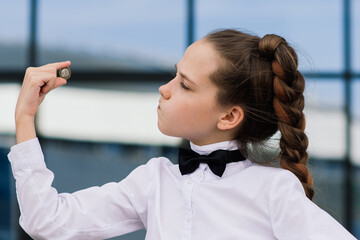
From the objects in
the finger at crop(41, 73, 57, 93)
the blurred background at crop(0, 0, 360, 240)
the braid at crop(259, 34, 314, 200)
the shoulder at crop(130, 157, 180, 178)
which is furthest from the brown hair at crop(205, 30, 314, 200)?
the blurred background at crop(0, 0, 360, 240)

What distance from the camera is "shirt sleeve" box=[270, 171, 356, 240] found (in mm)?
1051

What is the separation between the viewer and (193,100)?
1155 millimetres

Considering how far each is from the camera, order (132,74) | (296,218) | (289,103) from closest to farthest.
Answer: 1. (296,218)
2. (289,103)
3. (132,74)

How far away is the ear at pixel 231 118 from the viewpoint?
1181 millimetres

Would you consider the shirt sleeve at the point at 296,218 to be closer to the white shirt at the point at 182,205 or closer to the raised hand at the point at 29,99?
the white shirt at the point at 182,205

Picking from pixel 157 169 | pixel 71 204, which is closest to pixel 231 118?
pixel 157 169

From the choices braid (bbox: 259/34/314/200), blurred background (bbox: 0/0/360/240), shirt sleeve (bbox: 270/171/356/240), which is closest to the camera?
shirt sleeve (bbox: 270/171/356/240)

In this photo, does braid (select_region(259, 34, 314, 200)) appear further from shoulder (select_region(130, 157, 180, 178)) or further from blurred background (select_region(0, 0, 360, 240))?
blurred background (select_region(0, 0, 360, 240))

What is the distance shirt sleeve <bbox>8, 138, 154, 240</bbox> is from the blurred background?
60.5 inches

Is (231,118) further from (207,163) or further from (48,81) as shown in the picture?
(48,81)

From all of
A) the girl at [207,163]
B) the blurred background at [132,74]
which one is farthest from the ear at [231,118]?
the blurred background at [132,74]

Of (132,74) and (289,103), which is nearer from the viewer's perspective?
(289,103)

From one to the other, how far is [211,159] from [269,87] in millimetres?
195

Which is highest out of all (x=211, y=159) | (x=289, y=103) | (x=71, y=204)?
(x=289, y=103)
